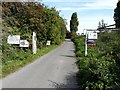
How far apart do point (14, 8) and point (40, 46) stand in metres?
7.55

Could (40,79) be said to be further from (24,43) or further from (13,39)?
(24,43)

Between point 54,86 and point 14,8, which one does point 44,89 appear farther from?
point 14,8

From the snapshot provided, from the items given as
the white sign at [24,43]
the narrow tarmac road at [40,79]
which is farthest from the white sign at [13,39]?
the narrow tarmac road at [40,79]

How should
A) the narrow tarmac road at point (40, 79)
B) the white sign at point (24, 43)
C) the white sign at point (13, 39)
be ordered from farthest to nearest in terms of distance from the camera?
1. the white sign at point (24, 43)
2. the white sign at point (13, 39)
3. the narrow tarmac road at point (40, 79)

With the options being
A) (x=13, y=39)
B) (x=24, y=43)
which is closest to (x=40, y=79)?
(x=13, y=39)

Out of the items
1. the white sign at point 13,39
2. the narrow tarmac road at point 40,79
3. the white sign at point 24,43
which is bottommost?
the narrow tarmac road at point 40,79

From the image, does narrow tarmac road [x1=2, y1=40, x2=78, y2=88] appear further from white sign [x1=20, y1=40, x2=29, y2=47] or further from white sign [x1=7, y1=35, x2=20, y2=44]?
white sign [x1=20, y1=40, x2=29, y2=47]

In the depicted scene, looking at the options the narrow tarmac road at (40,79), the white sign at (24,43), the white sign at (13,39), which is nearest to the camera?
the narrow tarmac road at (40,79)

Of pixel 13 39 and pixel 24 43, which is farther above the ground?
pixel 13 39

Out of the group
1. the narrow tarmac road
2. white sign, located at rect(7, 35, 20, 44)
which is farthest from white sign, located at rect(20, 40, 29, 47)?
the narrow tarmac road

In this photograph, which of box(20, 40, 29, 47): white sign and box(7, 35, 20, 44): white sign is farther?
box(20, 40, 29, 47): white sign

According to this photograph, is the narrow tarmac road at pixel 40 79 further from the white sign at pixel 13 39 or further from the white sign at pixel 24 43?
the white sign at pixel 24 43

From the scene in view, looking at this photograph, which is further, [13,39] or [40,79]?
[13,39]

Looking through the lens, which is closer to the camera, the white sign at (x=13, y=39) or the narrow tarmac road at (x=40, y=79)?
the narrow tarmac road at (x=40, y=79)
